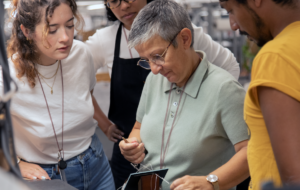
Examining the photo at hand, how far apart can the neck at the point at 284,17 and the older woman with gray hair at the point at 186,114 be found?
413 millimetres

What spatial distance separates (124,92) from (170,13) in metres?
0.73

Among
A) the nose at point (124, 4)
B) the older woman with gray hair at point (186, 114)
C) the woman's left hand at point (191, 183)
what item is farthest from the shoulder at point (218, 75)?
the nose at point (124, 4)

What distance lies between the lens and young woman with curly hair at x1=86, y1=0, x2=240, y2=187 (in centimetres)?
184

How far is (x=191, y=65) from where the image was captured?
53.0 inches

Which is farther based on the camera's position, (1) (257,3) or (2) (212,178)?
(2) (212,178)

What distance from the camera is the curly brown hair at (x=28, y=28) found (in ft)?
4.48

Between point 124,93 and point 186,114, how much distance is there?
68 centimetres

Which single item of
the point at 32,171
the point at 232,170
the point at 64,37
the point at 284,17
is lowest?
the point at 32,171

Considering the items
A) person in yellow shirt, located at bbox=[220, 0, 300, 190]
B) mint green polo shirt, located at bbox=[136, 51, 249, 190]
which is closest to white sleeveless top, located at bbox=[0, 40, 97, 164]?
mint green polo shirt, located at bbox=[136, 51, 249, 190]

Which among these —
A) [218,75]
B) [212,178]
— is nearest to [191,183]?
[212,178]

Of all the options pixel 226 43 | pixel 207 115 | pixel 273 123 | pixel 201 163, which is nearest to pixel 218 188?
pixel 201 163

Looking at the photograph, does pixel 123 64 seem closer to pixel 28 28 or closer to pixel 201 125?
pixel 28 28

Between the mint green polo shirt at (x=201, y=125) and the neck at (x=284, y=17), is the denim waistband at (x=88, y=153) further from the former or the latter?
A: the neck at (x=284, y=17)

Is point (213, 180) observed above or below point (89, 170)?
above
